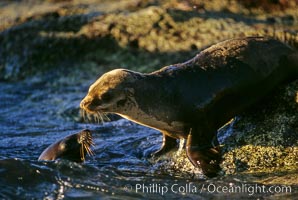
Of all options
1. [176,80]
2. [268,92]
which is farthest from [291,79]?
[176,80]

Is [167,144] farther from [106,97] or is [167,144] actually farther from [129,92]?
[106,97]

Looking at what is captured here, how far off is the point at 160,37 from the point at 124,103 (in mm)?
5896

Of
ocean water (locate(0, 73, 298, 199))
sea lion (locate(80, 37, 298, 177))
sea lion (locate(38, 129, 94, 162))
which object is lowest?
ocean water (locate(0, 73, 298, 199))

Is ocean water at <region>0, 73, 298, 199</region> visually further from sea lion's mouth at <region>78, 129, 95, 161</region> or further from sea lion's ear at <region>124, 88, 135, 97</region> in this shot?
sea lion's ear at <region>124, 88, 135, 97</region>

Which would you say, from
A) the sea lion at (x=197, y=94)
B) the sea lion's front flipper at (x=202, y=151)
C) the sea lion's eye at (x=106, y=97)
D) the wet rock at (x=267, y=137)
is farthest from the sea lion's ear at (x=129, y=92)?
the wet rock at (x=267, y=137)

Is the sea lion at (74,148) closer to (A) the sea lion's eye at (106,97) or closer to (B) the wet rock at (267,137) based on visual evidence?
(A) the sea lion's eye at (106,97)

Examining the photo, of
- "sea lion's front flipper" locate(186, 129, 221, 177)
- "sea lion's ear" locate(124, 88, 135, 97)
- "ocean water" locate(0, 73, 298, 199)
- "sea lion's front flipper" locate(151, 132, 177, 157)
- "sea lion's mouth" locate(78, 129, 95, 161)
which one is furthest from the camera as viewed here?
"sea lion's mouth" locate(78, 129, 95, 161)

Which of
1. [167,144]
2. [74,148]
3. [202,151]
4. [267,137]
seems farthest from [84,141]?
[267,137]

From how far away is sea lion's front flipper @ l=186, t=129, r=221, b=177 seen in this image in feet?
21.9

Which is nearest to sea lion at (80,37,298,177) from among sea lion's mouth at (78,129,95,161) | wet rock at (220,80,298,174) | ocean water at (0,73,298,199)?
wet rock at (220,80,298,174)

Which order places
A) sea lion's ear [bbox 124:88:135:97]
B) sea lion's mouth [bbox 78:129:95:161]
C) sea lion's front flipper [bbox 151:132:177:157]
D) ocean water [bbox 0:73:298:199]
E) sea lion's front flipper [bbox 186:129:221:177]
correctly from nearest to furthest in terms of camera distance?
ocean water [bbox 0:73:298:199]
sea lion's front flipper [bbox 186:129:221:177]
sea lion's ear [bbox 124:88:135:97]
sea lion's front flipper [bbox 151:132:177:157]
sea lion's mouth [bbox 78:129:95:161]

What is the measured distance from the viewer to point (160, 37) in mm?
12547

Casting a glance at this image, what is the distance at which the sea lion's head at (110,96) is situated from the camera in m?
6.69

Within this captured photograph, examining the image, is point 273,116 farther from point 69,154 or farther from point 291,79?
point 69,154
